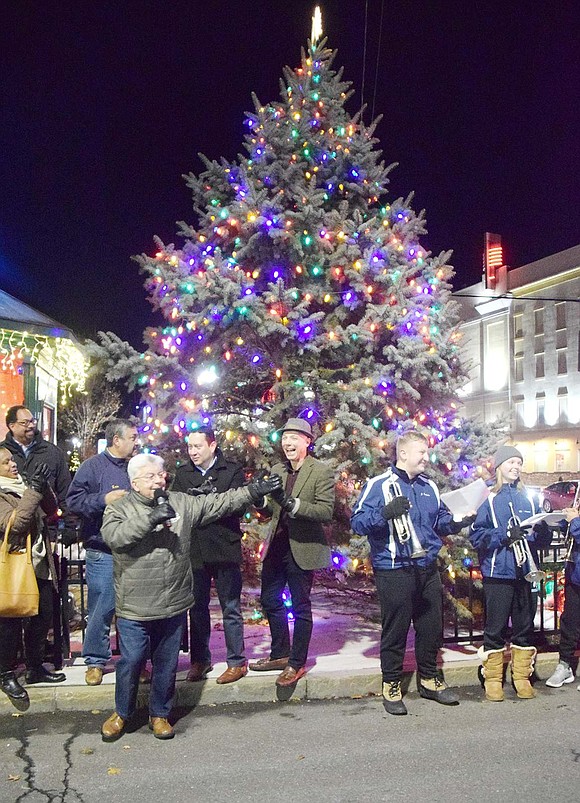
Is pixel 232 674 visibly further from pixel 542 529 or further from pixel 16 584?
pixel 542 529

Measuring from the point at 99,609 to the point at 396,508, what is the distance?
2456 millimetres

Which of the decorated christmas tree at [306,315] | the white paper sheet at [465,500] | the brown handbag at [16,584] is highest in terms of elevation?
the decorated christmas tree at [306,315]

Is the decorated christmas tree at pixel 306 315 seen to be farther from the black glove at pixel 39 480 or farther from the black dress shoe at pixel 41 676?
the black dress shoe at pixel 41 676

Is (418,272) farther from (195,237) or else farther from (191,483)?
(191,483)

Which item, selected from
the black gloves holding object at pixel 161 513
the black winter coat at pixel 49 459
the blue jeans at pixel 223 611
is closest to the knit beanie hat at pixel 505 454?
the blue jeans at pixel 223 611

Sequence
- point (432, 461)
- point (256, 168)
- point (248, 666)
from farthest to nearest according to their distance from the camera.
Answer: point (256, 168)
point (432, 461)
point (248, 666)

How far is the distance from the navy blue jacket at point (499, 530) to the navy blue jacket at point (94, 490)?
2.85m

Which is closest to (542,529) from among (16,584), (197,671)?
(197,671)

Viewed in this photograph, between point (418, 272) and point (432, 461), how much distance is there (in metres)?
2.70

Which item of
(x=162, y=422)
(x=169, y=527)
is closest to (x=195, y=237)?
(x=162, y=422)

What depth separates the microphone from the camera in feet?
13.8

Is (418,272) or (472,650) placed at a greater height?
(418,272)

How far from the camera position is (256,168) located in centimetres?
871

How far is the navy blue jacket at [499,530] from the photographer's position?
5.12 metres
